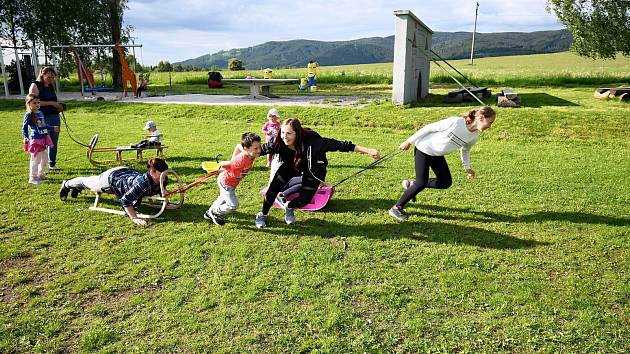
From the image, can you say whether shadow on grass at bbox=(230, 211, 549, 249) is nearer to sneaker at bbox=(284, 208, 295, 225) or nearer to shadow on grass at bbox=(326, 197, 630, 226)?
sneaker at bbox=(284, 208, 295, 225)

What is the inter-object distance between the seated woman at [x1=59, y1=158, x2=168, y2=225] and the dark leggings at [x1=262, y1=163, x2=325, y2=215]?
5.07ft

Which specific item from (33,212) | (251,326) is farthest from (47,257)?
(251,326)

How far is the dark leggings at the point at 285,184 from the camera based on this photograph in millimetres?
5891

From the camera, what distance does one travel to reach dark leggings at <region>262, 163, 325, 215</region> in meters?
5.89

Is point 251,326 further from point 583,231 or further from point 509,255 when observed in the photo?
point 583,231

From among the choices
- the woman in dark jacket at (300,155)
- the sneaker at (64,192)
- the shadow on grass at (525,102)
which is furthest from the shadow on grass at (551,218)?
the shadow on grass at (525,102)

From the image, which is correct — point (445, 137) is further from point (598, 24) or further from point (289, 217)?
point (598, 24)

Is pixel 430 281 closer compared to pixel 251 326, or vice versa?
pixel 251 326

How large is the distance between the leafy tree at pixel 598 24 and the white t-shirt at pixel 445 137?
24.4m

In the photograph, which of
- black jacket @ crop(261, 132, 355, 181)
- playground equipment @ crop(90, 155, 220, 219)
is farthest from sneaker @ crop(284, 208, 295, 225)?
playground equipment @ crop(90, 155, 220, 219)

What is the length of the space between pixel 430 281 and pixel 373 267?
635 millimetres

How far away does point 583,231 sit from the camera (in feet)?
19.1

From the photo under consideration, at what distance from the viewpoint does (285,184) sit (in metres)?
5.95

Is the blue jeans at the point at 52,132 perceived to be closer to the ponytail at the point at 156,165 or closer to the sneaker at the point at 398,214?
the ponytail at the point at 156,165
